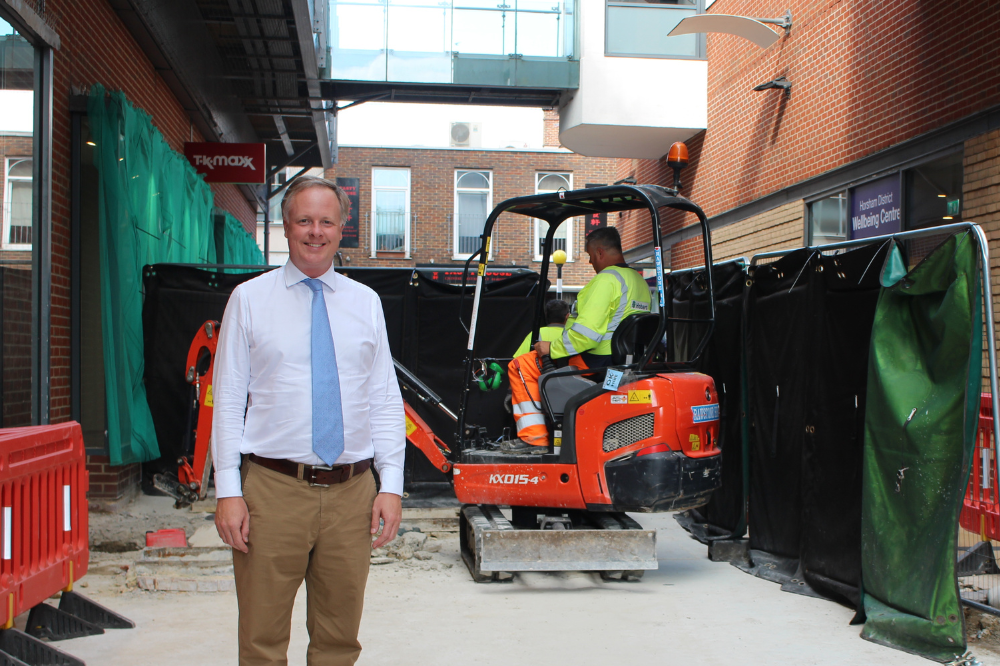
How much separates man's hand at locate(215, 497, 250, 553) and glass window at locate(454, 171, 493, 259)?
96.1 feet

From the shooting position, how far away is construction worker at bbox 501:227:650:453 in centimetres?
617

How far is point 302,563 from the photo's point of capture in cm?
297

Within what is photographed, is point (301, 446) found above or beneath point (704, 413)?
above

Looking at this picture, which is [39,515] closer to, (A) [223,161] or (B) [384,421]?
(B) [384,421]

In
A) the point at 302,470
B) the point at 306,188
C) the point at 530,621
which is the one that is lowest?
the point at 530,621

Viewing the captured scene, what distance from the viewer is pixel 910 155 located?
10383mm

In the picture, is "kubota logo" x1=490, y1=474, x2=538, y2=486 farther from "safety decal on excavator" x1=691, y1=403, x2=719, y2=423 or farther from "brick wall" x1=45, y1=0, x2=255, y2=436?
"brick wall" x1=45, y1=0, x2=255, y2=436

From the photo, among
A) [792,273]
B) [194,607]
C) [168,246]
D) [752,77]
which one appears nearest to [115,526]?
[194,607]

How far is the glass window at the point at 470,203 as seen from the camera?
3203 cm

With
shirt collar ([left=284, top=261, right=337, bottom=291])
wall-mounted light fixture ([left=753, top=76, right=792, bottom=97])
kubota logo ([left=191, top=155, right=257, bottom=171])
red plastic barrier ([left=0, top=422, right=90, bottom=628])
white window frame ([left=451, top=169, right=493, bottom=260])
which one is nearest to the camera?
shirt collar ([left=284, top=261, right=337, bottom=291])

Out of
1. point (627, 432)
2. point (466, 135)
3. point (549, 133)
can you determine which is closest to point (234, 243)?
point (627, 432)

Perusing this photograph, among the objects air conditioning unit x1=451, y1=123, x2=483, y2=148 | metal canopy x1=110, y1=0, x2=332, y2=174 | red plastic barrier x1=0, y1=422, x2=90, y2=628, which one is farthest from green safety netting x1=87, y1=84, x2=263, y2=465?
air conditioning unit x1=451, y1=123, x2=483, y2=148

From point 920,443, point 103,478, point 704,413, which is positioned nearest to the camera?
point 920,443

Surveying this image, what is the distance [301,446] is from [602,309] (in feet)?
11.7
